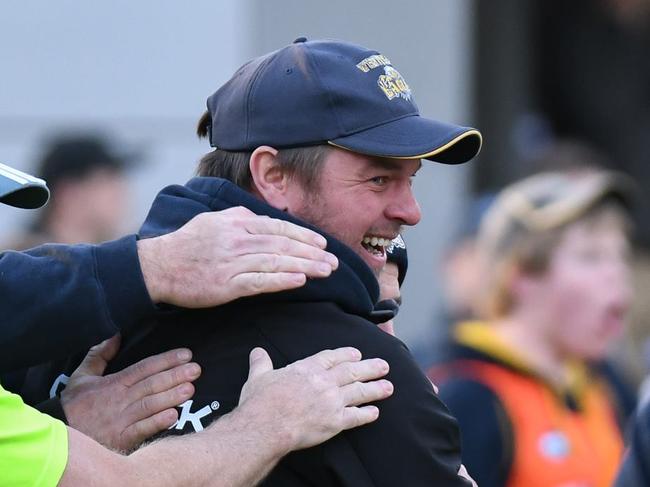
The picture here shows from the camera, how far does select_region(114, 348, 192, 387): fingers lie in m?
2.49

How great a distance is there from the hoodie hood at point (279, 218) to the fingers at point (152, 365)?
0.57ft

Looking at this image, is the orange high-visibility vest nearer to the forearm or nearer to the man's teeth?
the man's teeth

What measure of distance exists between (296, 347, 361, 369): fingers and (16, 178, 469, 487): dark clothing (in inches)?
0.7

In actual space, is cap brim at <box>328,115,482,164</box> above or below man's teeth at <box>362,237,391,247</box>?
above

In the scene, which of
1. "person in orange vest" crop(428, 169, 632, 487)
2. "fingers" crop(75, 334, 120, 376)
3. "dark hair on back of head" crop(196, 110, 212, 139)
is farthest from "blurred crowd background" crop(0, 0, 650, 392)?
"fingers" crop(75, 334, 120, 376)

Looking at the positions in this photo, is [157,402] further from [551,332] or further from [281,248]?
[551,332]

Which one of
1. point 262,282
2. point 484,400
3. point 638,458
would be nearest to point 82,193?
point 484,400

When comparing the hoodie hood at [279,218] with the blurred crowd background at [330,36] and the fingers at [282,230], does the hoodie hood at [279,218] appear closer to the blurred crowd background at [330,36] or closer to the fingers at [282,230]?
the fingers at [282,230]

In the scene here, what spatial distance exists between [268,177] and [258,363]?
360mm

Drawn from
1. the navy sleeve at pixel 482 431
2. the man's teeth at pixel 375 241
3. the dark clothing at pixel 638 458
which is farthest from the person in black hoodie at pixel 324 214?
the navy sleeve at pixel 482 431

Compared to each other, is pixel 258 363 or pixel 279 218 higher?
pixel 279 218

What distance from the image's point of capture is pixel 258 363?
2410 millimetres

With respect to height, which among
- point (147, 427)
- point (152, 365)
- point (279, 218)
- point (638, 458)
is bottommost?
point (638, 458)

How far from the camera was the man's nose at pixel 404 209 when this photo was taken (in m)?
2.58
